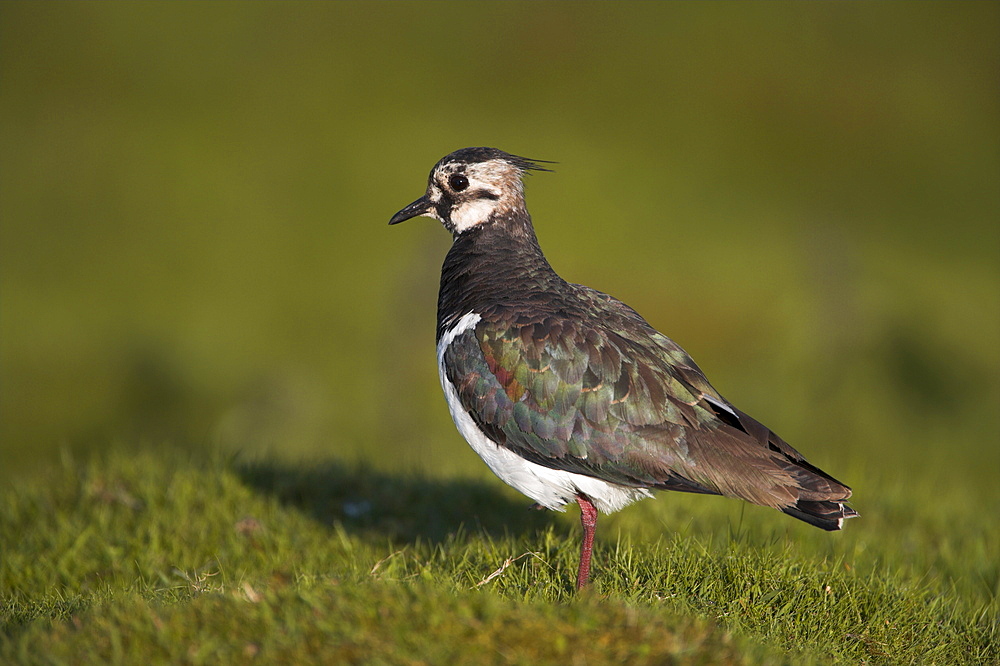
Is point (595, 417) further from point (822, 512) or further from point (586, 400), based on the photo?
point (822, 512)

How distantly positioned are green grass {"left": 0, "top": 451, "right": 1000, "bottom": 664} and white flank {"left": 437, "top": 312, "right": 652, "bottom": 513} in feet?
1.27

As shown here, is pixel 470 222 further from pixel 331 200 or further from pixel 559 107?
pixel 559 107

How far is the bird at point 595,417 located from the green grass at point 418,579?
21.7 inches

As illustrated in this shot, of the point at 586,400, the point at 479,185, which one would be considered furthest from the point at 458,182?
the point at 586,400

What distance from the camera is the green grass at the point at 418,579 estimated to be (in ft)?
13.1

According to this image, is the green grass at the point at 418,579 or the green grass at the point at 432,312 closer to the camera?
the green grass at the point at 418,579

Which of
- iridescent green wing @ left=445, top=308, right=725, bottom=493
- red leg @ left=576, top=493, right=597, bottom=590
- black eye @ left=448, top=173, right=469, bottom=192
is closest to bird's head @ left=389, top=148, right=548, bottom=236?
black eye @ left=448, top=173, right=469, bottom=192

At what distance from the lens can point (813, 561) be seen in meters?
5.95

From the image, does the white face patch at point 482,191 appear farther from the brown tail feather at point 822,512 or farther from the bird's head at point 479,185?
the brown tail feather at point 822,512

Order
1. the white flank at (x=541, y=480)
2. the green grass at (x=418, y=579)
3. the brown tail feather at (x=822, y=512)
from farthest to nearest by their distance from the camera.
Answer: the white flank at (x=541, y=480) → the brown tail feather at (x=822, y=512) → the green grass at (x=418, y=579)

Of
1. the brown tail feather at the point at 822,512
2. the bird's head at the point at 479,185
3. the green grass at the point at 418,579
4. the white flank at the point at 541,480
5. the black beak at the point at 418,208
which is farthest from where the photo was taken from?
the black beak at the point at 418,208

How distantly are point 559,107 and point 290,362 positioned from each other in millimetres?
9000

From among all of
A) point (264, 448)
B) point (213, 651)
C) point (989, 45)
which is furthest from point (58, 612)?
point (989, 45)

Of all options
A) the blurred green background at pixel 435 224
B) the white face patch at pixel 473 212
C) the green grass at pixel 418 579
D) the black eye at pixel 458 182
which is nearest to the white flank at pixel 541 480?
the green grass at pixel 418 579
